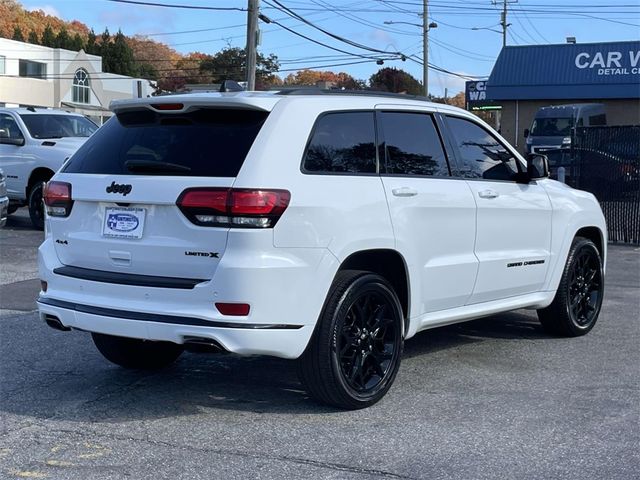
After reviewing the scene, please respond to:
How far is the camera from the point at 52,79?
69.4 metres

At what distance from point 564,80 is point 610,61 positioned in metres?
2.04

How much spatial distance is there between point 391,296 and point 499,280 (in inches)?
54.9

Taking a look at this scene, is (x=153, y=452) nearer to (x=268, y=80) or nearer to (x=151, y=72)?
(x=268, y=80)

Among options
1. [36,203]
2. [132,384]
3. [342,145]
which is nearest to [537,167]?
[342,145]

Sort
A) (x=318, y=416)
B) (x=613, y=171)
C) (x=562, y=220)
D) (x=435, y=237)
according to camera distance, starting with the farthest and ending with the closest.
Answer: (x=613, y=171), (x=562, y=220), (x=435, y=237), (x=318, y=416)

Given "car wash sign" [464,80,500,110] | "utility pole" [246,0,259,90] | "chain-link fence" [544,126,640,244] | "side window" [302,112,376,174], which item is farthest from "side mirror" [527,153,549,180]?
"car wash sign" [464,80,500,110]

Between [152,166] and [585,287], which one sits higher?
[152,166]

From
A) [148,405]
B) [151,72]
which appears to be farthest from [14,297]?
[151,72]

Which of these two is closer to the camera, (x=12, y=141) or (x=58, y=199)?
(x=58, y=199)

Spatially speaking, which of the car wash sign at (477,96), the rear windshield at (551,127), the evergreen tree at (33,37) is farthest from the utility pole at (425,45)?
the evergreen tree at (33,37)

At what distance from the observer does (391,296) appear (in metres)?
5.56

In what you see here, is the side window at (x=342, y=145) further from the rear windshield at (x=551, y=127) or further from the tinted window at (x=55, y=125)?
the rear windshield at (x=551, y=127)

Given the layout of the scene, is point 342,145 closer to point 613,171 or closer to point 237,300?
point 237,300

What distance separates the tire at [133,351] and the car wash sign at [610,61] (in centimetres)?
3518
